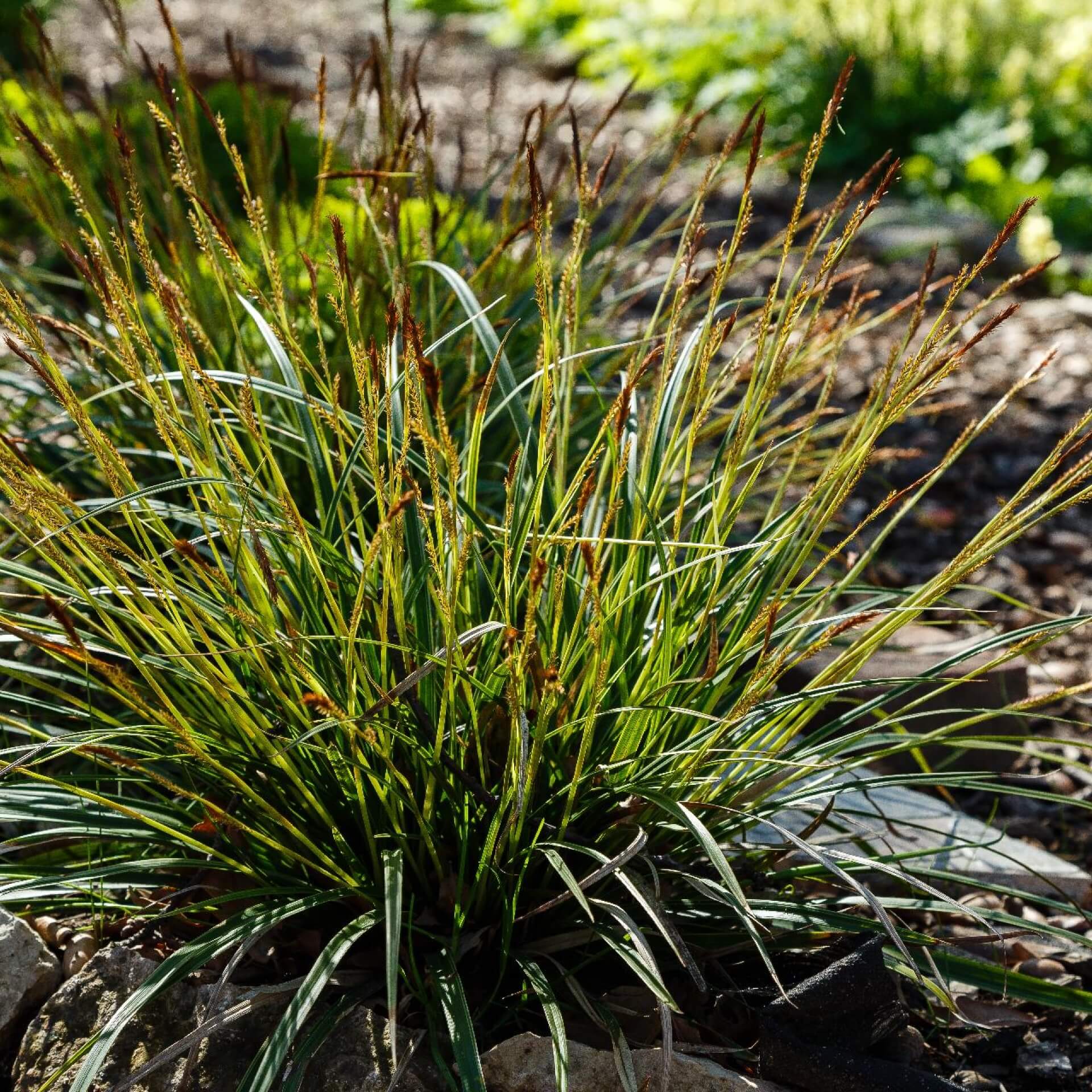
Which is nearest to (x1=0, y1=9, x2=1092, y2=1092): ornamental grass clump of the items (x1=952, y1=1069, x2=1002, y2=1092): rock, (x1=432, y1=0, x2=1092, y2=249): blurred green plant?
(x1=952, y1=1069, x2=1002, y2=1092): rock

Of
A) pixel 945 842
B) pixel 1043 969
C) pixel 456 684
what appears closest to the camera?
pixel 456 684

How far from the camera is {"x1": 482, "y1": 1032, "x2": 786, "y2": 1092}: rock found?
1.53 metres

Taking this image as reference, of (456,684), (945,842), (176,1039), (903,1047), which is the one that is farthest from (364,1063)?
(945,842)

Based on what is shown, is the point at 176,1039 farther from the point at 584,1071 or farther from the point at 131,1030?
the point at 584,1071

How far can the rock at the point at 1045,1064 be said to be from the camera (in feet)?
6.07

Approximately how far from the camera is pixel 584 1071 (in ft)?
5.06

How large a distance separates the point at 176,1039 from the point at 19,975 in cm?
28

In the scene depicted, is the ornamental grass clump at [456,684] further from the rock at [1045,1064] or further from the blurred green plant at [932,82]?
the blurred green plant at [932,82]

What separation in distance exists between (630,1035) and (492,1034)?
18 cm

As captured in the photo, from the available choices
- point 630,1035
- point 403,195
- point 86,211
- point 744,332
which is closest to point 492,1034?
point 630,1035

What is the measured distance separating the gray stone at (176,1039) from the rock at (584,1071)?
0.29 feet

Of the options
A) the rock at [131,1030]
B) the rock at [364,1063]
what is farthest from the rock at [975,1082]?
the rock at [131,1030]

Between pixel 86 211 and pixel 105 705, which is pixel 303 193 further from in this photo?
pixel 86 211

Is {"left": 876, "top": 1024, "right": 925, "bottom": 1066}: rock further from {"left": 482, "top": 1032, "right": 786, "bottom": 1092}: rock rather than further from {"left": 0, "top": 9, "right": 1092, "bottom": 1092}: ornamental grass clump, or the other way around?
{"left": 482, "top": 1032, "right": 786, "bottom": 1092}: rock
